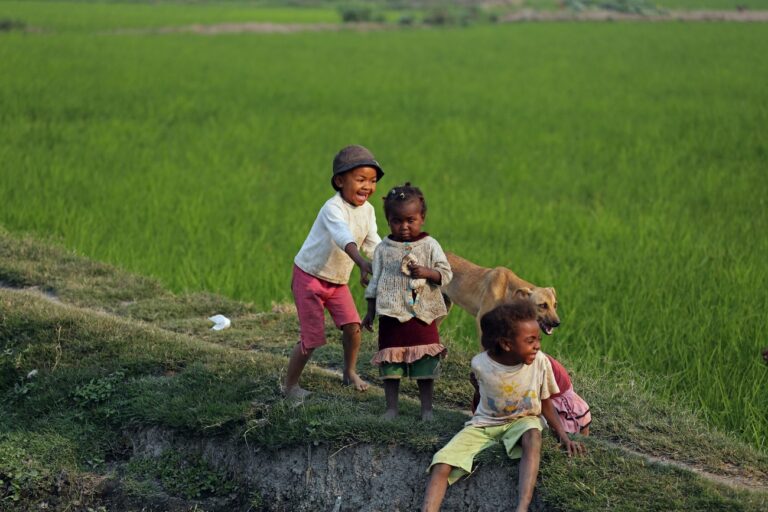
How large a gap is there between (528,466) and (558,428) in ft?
0.98

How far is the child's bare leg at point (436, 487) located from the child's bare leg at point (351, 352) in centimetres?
104

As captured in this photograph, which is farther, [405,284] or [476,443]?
[405,284]

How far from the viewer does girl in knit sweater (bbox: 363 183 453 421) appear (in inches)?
163

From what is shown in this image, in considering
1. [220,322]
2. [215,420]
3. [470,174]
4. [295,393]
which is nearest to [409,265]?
[295,393]

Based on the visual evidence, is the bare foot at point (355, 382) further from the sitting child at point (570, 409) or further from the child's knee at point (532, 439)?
the child's knee at point (532, 439)

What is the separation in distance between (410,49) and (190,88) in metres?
11.1

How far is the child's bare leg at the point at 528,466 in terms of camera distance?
12.4 ft

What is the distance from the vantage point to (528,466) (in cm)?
379

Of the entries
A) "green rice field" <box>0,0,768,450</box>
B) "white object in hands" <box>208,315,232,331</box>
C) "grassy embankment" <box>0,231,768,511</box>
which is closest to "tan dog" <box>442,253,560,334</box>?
"grassy embankment" <box>0,231,768,511</box>

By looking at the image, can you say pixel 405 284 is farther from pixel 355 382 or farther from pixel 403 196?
pixel 355 382

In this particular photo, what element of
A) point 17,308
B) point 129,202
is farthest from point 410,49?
point 17,308

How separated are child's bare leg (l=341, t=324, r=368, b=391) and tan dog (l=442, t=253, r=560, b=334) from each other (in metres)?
0.49

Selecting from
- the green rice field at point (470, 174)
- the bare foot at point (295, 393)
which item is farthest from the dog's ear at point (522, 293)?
the green rice field at point (470, 174)

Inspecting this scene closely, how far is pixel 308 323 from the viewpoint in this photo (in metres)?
4.63
